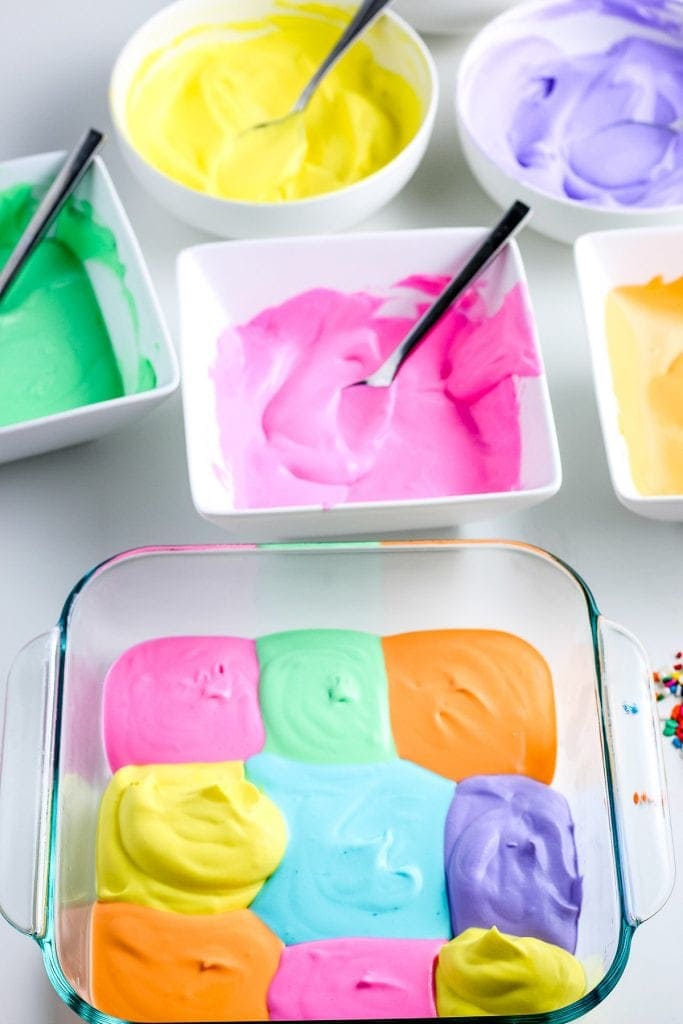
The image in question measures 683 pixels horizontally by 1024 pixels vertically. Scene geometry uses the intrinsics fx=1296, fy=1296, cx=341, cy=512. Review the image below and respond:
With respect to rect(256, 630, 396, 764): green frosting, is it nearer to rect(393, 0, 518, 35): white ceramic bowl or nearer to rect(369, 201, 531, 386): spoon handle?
rect(369, 201, 531, 386): spoon handle

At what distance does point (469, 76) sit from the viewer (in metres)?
1.25

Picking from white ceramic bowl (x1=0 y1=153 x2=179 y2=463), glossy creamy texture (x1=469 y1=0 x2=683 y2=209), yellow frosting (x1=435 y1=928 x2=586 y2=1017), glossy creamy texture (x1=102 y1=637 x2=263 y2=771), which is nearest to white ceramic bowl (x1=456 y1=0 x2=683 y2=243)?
glossy creamy texture (x1=469 y1=0 x2=683 y2=209)

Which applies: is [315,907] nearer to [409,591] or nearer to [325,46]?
[409,591]

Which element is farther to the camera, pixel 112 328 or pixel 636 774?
pixel 112 328

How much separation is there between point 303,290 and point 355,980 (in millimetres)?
584

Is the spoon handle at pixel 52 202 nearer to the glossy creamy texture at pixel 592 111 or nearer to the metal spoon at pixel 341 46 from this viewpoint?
the metal spoon at pixel 341 46

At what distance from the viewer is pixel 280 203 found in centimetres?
113

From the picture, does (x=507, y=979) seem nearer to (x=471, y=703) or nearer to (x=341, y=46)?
(x=471, y=703)

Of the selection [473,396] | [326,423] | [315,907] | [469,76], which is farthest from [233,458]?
[469,76]

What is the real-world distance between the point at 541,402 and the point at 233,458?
254 millimetres

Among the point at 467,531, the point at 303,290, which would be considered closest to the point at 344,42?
the point at 303,290

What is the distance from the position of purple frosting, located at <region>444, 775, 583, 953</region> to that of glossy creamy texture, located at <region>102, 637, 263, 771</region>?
0.55 feet

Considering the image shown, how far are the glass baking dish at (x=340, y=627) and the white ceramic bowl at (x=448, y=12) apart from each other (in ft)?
2.06

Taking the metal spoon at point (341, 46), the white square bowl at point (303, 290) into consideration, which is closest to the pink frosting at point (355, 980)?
the white square bowl at point (303, 290)
